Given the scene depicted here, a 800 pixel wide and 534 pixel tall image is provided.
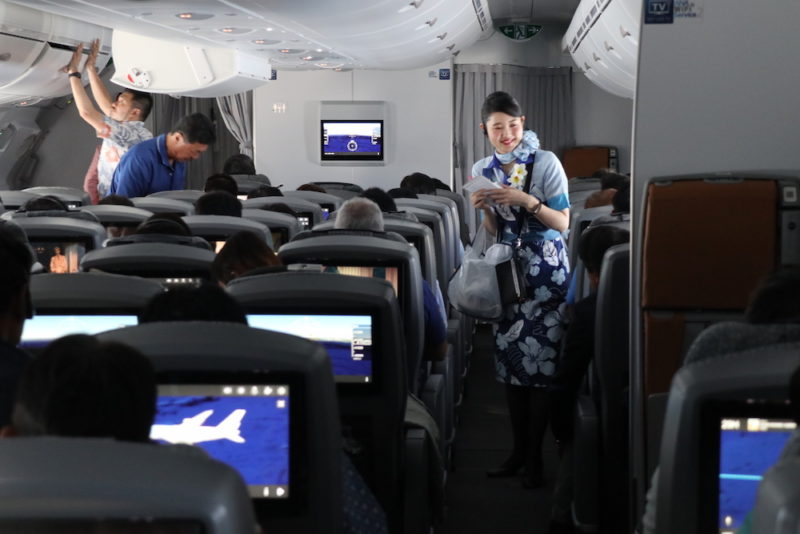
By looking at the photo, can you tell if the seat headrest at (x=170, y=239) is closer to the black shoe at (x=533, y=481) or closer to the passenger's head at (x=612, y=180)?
the black shoe at (x=533, y=481)

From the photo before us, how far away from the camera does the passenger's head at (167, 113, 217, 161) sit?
320 inches

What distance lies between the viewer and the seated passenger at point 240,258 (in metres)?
4.03

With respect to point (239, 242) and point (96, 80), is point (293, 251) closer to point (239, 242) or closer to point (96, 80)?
point (239, 242)

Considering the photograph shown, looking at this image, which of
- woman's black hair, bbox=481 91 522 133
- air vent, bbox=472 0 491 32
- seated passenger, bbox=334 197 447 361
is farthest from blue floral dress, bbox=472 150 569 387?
air vent, bbox=472 0 491 32

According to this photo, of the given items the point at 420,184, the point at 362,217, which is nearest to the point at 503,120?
the point at 362,217

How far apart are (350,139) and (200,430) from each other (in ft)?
46.1

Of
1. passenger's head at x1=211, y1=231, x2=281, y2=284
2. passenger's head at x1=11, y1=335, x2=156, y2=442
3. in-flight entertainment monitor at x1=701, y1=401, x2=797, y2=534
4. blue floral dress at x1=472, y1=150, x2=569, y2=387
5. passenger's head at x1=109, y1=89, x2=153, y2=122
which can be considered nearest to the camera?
passenger's head at x1=11, y1=335, x2=156, y2=442

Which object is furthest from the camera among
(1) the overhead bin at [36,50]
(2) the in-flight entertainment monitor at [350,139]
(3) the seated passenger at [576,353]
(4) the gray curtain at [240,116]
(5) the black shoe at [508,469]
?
(4) the gray curtain at [240,116]

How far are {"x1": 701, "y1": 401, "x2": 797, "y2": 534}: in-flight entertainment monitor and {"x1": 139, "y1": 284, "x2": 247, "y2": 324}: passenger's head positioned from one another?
112cm

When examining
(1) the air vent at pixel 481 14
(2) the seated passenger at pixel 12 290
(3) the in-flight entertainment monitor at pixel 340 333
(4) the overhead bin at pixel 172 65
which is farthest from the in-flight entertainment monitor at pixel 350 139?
(2) the seated passenger at pixel 12 290

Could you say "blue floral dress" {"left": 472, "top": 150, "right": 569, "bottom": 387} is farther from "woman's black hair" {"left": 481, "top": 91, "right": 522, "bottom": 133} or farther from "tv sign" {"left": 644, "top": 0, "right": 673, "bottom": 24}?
"tv sign" {"left": 644, "top": 0, "right": 673, "bottom": 24}

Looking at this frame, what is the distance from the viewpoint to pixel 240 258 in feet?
13.2

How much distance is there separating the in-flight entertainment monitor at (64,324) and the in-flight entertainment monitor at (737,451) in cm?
169

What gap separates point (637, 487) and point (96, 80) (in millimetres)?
8444
